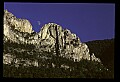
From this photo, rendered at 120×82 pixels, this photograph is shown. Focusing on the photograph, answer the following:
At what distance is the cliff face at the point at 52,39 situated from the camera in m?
3.53

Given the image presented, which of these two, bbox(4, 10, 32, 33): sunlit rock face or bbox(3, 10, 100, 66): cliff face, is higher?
bbox(4, 10, 32, 33): sunlit rock face

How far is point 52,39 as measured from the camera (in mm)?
3605

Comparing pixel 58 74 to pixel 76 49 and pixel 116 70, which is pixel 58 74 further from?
pixel 116 70

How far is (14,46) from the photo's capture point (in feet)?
11.6

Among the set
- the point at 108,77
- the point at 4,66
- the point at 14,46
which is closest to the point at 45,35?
the point at 14,46

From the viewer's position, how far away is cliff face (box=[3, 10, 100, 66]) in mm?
3527

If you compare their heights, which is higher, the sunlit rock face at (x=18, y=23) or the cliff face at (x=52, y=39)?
the sunlit rock face at (x=18, y=23)

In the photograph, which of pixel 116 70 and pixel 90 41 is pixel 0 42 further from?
pixel 116 70

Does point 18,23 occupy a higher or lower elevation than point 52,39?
higher
